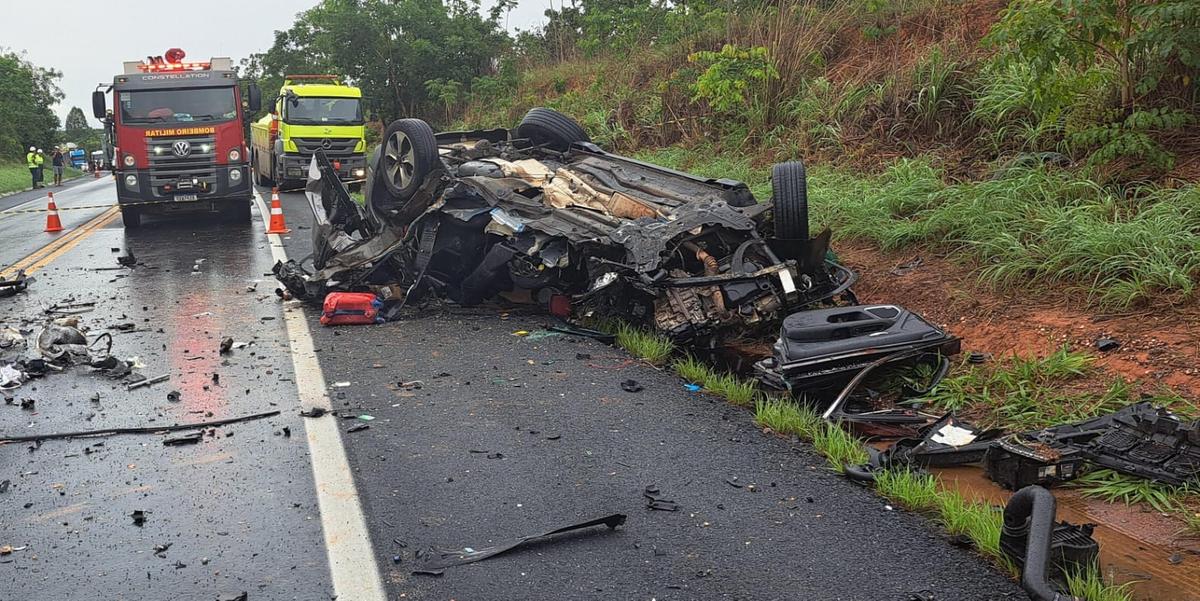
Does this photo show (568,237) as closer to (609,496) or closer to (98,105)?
(609,496)

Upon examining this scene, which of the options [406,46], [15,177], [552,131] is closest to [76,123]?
[15,177]

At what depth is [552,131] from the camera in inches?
388

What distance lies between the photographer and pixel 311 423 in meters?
4.90

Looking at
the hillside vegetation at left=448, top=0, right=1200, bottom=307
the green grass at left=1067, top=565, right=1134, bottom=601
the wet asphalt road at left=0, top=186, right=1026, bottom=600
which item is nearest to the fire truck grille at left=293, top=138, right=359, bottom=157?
the hillside vegetation at left=448, top=0, right=1200, bottom=307

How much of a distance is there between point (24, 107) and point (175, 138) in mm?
46782

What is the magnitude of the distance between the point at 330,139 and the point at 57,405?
17.5m

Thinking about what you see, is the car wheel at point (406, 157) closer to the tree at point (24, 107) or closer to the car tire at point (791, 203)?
the car tire at point (791, 203)

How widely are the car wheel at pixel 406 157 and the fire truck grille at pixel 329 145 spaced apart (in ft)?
43.5

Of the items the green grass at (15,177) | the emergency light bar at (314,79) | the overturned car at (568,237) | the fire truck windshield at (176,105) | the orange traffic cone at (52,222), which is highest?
the emergency light bar at (314,79)

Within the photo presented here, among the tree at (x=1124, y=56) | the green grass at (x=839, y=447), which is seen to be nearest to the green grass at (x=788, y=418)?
the green grass at (x=839, y=447)

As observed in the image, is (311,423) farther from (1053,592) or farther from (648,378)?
(1053,592)

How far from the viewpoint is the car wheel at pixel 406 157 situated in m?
8.48

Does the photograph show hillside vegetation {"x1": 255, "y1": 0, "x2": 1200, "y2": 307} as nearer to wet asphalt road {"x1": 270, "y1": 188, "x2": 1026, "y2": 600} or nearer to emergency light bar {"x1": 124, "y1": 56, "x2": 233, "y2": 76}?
wet asphalt road {"x1": 270, "y1": 188, "x2": 1026, "y2": 600}

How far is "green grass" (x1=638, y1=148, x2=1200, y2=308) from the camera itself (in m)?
5.73
